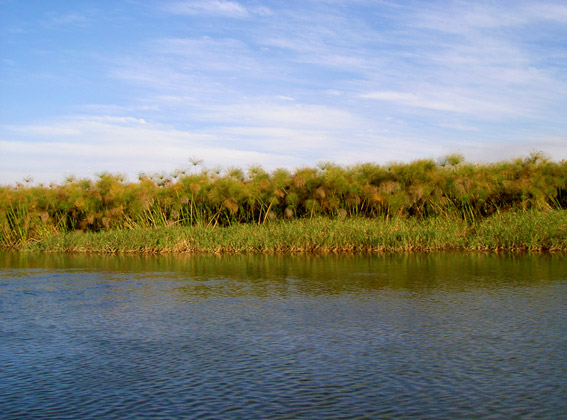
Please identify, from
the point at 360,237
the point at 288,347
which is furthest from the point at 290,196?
the point at 288,347

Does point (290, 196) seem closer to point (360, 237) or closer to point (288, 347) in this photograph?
point (360, 237)

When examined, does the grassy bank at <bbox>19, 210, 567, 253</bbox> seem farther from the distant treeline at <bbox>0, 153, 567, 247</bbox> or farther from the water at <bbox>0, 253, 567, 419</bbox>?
the water at <bbox>0, 253, 567, 419</bbox>

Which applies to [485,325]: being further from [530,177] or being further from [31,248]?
[31,248]

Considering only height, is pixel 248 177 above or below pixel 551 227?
above

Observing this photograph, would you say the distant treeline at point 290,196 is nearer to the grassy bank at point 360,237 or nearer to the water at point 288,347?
the grassy bank at point 360,237

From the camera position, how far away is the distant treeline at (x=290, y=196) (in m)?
22.2

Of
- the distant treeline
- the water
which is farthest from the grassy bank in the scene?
the water

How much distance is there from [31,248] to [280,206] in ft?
31.6

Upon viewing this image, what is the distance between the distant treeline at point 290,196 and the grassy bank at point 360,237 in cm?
150

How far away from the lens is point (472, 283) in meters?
10.9

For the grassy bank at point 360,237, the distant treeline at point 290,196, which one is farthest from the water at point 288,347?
the distant treeline at point 290,196

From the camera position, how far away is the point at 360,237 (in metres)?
19.0

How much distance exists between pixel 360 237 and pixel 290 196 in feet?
15.8

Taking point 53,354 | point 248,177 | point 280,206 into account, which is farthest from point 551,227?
point 53,354
